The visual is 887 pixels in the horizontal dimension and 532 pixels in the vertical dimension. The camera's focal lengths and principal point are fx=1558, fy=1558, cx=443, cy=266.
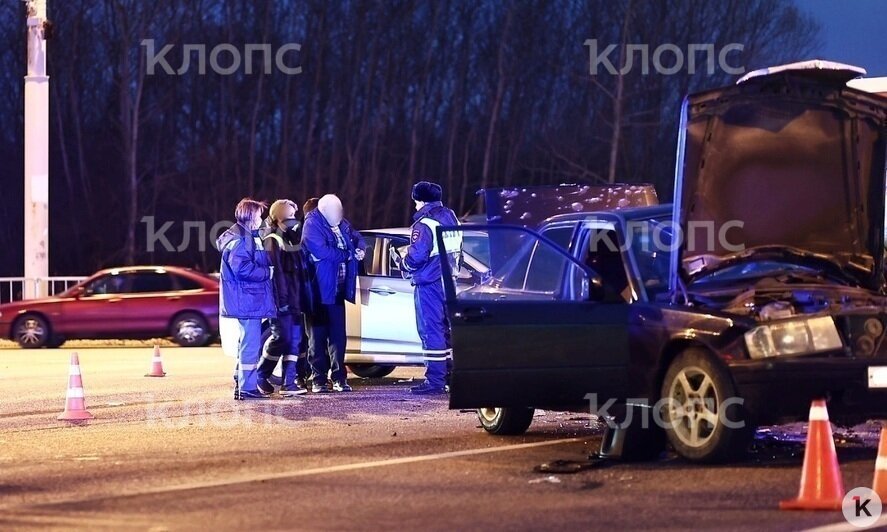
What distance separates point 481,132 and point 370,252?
47.6 meters

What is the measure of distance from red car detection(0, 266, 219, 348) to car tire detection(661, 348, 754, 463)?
16.1 meters

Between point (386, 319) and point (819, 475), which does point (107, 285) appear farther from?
point (819, 475)

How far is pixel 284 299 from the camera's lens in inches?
551

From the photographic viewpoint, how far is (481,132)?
63344mm

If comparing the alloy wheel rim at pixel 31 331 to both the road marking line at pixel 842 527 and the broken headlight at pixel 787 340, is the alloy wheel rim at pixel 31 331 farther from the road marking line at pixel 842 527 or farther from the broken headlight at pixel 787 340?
the road marking line at pixel 842 527

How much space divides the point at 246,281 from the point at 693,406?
Result: 5539 mm

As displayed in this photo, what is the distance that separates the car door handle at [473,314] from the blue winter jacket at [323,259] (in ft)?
16.2

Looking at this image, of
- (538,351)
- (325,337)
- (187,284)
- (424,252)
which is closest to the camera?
(538,351)

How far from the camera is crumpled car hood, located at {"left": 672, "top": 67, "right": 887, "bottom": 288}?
32.0ft

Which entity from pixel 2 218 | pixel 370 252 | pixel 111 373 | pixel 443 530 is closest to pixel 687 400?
pixel 443 530

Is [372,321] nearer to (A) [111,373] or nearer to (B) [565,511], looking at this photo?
(A) [111,373]

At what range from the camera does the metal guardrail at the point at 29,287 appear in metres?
27.9

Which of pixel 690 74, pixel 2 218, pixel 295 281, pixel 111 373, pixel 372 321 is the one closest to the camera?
pixel 295 281

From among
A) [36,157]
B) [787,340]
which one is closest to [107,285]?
[36,157]
